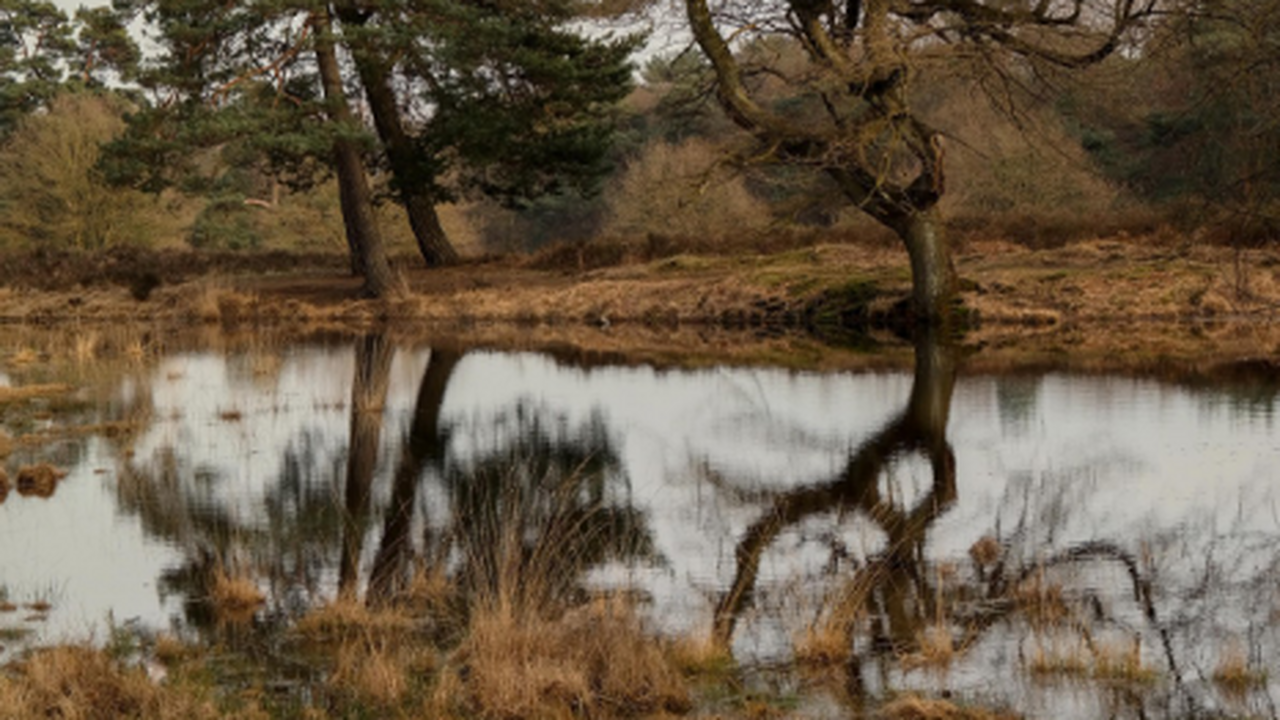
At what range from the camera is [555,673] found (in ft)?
19.7

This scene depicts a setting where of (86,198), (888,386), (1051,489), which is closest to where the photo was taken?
(1051,489)

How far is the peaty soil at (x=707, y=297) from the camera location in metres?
21.9

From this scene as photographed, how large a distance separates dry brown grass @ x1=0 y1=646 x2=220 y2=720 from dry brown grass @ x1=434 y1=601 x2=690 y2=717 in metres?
1.00

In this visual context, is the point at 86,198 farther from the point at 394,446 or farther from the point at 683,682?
the point at 683,682

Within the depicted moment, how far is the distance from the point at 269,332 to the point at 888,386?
1387cm

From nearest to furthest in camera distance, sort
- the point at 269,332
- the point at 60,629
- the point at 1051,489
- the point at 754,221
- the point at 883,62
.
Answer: the point at 60,629
the point at 1051,489
the point at 883,62
the point at 269,332
the point at 754,221

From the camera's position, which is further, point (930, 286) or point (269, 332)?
point (269, 332)

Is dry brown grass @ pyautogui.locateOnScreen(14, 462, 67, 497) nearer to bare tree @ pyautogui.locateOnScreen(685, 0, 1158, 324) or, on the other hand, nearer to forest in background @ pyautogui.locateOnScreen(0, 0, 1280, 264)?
forest in background @ pyautogui.locateOnScreen(0, 0, 1280, 264)

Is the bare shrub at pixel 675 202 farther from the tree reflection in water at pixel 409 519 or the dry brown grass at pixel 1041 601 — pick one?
the dry brown grass at pixel 1041 601

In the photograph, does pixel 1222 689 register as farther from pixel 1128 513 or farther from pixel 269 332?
pixel 269 332

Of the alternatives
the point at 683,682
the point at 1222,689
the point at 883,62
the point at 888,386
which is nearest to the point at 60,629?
the point at 683,682

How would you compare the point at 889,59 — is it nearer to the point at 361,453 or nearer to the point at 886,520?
the point at 361,453

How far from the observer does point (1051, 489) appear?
10203 mm

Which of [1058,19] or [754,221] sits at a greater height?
[1058,19]
